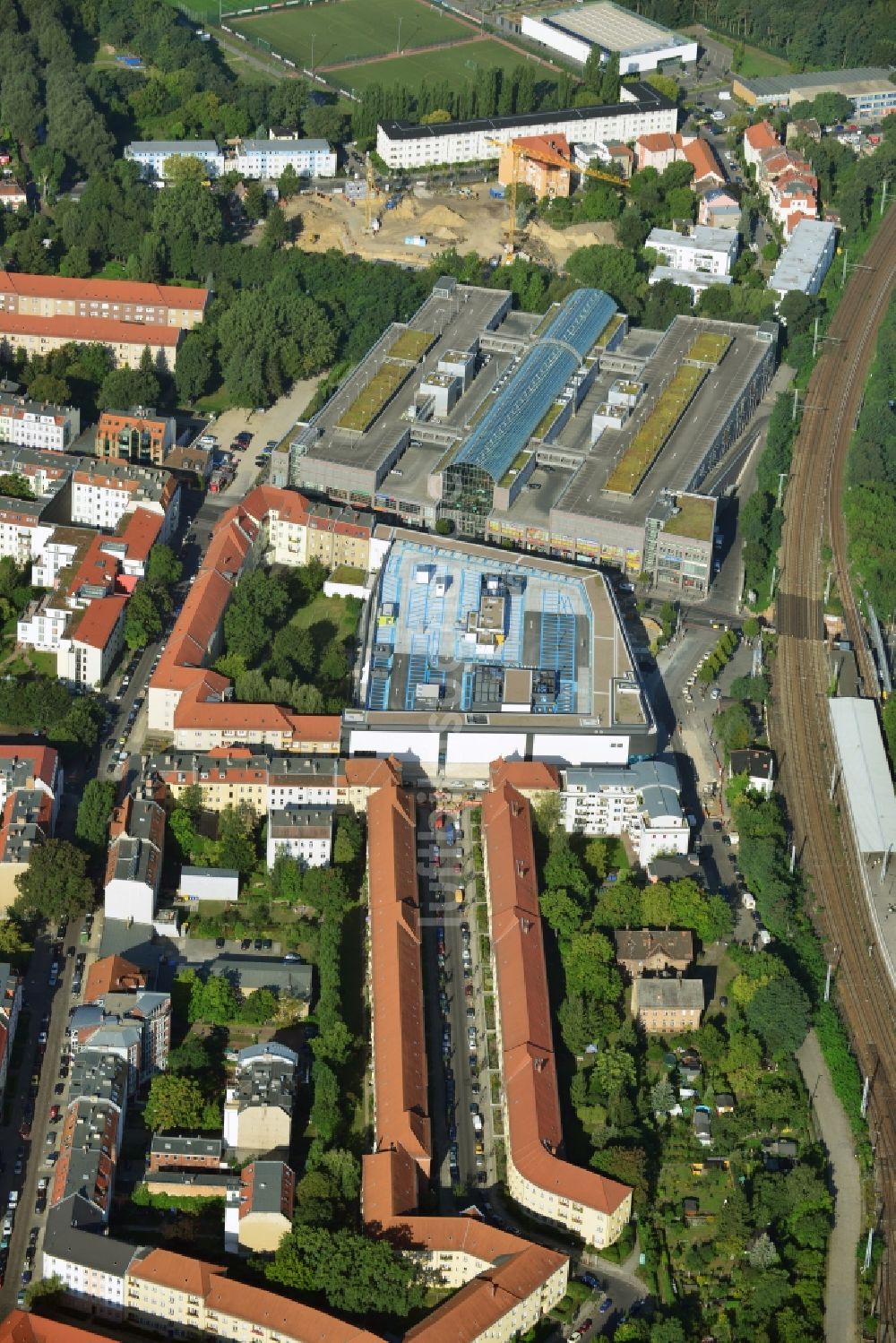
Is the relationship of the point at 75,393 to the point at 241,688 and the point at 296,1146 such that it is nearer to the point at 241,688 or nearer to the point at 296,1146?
the point at 241,688

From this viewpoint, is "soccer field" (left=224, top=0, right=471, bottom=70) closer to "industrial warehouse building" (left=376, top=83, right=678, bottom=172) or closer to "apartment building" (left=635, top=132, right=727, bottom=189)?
"industrial warehouse building" (left=376, top=83, right=678, bottom=172)

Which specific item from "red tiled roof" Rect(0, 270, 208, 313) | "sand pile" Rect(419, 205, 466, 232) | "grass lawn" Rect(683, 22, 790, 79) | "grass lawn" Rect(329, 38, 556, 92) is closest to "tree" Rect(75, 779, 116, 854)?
"red tiled roof" Rect(0, 270, 208, 313)

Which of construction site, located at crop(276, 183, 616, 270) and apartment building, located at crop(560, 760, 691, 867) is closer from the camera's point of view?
apartment building, located at crop(560, 760, 691, 867)

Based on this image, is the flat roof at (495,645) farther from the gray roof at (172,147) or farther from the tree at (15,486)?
the gray roof at (172,147)

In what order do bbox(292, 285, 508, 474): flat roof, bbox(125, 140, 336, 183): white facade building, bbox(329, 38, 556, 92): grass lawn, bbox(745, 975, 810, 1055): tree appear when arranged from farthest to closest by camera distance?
bbox(329, 38, 556, 92): grass lawn < bbox(125, 140, 336, 183): white facade building < bbox(292, 285, 508, 474): flat roof < bbox(745, 975, 810, 1055): tree

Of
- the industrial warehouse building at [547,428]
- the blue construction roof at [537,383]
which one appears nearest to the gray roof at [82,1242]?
the industrial warehouse building at [547,428]

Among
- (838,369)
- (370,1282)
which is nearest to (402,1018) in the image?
(370,1282)
